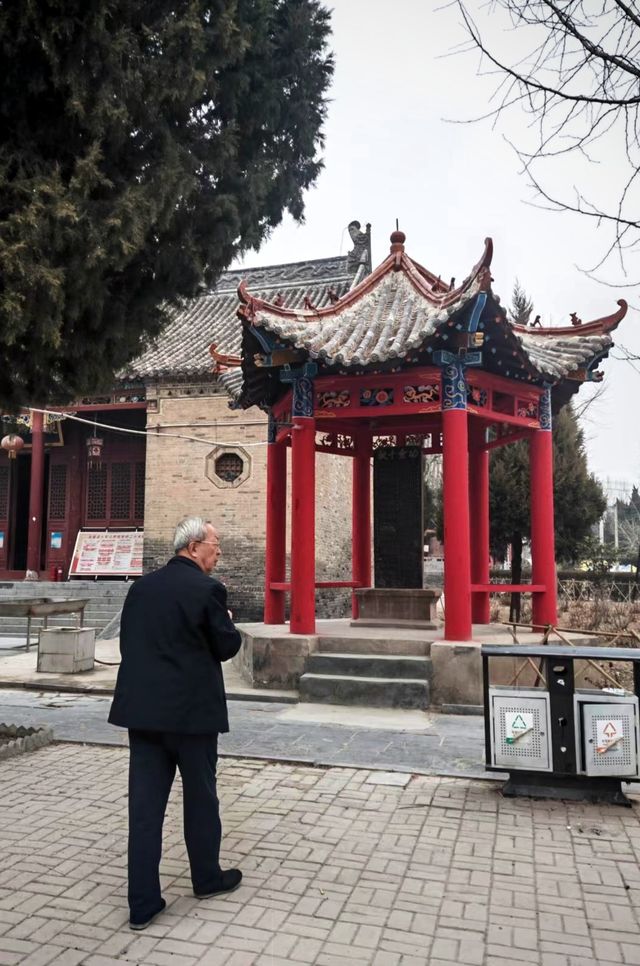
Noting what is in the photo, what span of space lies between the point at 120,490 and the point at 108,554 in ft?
5.71

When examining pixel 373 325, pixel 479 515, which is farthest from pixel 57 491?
pixel 373 325

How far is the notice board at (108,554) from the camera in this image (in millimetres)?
18328

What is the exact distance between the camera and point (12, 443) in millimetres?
18109

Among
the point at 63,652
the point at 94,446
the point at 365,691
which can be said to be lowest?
the point at 365,691

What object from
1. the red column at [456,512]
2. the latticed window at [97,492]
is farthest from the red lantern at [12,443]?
the red column at [456,512]

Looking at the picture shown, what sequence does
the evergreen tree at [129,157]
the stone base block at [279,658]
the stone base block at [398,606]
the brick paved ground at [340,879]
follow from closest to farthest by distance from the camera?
the brick paved ground at [340,879] < the evergreen tree at [129,157] < the stone base block at [279,658] < the stone base block at [398,606]

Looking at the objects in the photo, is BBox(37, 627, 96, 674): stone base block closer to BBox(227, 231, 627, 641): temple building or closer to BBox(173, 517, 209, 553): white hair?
BBox(227, 231, 627, 641): temple building

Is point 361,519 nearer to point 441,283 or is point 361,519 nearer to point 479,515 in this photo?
point 479,515

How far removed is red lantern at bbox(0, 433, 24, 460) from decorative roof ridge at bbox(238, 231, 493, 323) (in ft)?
37.3

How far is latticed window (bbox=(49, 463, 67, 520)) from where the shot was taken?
19.7 metres

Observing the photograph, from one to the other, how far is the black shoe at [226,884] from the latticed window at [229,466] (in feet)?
44.7

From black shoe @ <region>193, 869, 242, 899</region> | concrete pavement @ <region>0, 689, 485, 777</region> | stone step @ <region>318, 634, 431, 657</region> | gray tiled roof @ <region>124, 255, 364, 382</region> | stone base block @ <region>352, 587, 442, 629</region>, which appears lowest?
concrete pavement @ <region>0, 689, 485, 777</region>

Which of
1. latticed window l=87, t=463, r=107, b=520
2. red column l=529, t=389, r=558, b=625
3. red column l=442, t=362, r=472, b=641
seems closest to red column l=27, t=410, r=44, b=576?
latticed window l=87, t=463, r=107, b=520

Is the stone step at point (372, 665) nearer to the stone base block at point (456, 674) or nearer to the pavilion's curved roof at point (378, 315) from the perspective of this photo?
the stone base block at point (456, 674)
